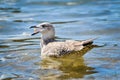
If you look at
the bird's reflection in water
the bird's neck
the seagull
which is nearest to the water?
the bird's reflection in water

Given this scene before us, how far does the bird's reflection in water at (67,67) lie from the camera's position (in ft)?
30.6

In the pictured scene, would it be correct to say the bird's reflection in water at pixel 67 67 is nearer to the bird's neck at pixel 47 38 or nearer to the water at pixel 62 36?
the water at pixel 62 36

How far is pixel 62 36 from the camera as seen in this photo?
1346cm

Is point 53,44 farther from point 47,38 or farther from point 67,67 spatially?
point 67,67

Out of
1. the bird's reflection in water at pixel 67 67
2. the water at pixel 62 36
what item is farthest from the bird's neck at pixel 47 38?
the bird's reflection in water at pixel 67 67

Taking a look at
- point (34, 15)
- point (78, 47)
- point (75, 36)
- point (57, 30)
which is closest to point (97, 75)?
point (78, 47)

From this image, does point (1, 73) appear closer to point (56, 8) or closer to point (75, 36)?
point (75, 36)

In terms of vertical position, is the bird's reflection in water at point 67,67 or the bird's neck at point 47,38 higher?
the bird's neck at point 47,38

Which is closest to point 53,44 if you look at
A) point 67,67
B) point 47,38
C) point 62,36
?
point 47,38

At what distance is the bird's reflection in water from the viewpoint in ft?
30.6

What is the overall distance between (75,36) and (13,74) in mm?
4209

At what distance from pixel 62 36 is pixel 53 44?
2634 millimetres

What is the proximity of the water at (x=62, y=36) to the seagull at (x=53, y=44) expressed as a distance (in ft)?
0.70

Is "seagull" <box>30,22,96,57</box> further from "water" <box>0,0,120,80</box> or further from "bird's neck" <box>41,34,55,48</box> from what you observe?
"water" <box>0,0,120,80</box>
